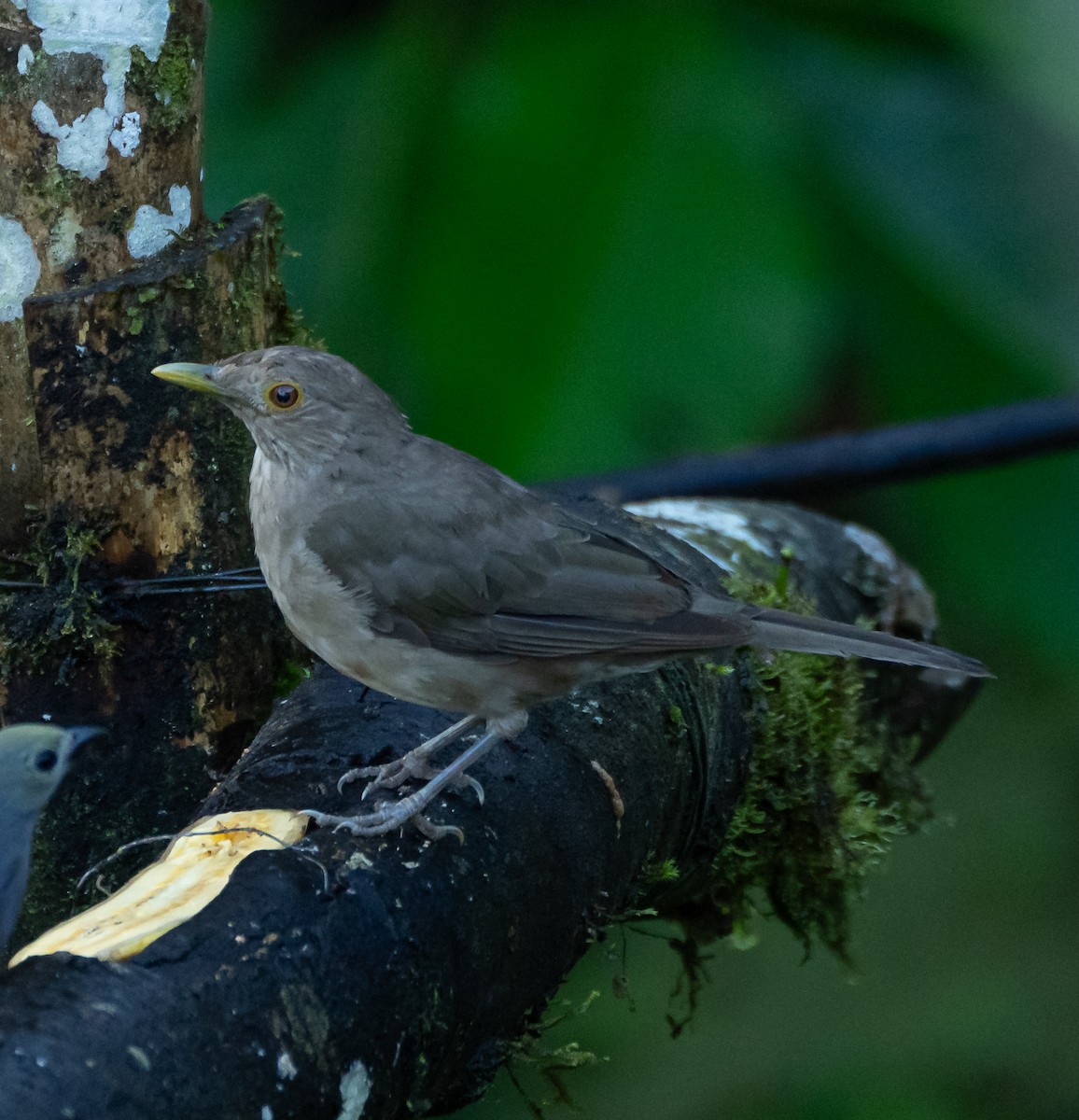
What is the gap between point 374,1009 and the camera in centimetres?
215

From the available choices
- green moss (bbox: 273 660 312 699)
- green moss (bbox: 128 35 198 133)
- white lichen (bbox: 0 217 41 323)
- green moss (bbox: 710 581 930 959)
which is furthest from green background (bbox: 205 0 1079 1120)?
white lichen (bbox: 0 217 41 323)

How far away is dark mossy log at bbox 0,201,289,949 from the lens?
2.85 metres

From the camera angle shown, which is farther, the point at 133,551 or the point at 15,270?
the point at 133,551

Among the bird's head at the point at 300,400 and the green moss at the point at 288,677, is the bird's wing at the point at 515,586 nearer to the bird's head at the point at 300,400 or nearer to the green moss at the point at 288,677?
the bird's head at the point at 300,400

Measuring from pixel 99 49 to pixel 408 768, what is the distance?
4.70 feet

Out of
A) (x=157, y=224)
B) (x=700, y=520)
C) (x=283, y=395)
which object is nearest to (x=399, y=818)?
(x=283, y=395)

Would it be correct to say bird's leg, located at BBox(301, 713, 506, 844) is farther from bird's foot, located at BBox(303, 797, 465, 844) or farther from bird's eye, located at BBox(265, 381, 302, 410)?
bird's eye, located at BBox(265, 381, 302, 410)

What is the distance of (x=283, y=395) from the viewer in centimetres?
296

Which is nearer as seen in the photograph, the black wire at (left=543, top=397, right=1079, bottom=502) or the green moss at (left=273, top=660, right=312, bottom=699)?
the green moss at (left=273, top=660, right=312, bottom=699)

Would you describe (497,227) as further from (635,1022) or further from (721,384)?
(635,1022)

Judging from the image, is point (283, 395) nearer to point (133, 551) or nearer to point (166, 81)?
point (133, 551)

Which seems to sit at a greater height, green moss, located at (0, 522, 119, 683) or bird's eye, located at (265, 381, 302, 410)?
bird's eye, located at (265, 381, 302, 410)

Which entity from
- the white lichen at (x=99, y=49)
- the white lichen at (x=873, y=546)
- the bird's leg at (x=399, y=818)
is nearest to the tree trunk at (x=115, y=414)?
the white lichen at (x=99, y=49)

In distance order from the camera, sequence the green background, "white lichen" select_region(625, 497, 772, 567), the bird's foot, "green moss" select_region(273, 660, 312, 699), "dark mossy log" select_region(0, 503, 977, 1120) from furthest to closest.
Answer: the green background, "white lichen" select_region(625, 497, 772, 567), "green moss" select_region(273, 660, 312, 699), the bird's foot, "dark mossy log" select_region(0, 503, 977, 1120)
